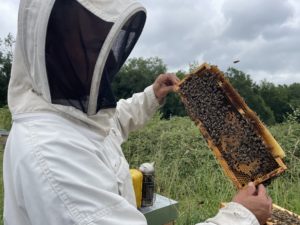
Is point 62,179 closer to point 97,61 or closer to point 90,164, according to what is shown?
point 90,164

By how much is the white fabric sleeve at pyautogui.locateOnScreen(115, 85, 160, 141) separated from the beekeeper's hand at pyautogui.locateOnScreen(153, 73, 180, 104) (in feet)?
0.14

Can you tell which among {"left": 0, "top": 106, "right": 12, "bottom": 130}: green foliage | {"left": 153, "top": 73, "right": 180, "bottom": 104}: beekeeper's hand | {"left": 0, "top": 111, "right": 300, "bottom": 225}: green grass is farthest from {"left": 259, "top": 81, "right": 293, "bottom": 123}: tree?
{"left": 153, "top": 73, "right": 180, "bottom": 104}: beekeeper's hand

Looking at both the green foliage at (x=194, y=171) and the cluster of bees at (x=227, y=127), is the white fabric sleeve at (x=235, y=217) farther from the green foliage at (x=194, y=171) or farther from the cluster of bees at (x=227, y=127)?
the green foliage at (x=194, y=171)

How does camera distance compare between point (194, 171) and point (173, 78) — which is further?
point (194, 171)

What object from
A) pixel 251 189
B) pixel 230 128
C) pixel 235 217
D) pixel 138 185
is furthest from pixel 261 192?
pixel 138 185

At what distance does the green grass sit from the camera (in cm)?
433

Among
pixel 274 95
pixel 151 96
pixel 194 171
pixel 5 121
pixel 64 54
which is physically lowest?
pixel 194 171

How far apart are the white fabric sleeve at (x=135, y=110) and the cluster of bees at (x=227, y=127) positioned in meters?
0.42

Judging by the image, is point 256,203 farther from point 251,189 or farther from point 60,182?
point 60,182

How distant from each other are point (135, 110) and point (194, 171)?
3.02 meters

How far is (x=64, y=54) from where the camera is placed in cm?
162

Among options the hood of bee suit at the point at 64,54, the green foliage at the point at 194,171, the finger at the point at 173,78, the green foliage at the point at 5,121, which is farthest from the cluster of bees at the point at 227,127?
the green foliage at the point at 5,121

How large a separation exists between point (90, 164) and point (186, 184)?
3963 millimetres

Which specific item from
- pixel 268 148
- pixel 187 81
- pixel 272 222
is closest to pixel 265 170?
pixel 268 148
